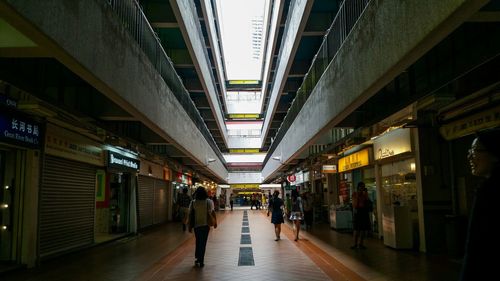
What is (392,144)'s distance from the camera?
1252cm

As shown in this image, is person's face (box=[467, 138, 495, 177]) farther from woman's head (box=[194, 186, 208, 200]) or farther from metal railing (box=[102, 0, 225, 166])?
woman's head (box=[194, 186, 208, 200])

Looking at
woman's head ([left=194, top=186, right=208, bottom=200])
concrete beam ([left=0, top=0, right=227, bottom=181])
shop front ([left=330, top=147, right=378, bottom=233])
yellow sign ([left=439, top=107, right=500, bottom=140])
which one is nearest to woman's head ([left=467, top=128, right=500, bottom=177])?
concrete beam ([left=0, top=0, right=227, bottom=181])

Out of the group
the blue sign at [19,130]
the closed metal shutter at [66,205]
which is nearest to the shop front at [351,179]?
the closed metal shutter at [66,205]

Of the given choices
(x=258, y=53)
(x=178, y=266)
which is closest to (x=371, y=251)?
(x=178, y=266)

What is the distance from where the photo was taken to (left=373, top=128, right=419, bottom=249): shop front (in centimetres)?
1135

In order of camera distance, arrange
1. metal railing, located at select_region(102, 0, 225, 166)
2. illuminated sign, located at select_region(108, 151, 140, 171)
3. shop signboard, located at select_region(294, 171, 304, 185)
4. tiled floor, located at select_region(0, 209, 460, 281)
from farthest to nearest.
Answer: shop signboard, located at select_region(294, 171, 304, 185)
illuminated sign, located at select_region(108, 151, 140, 171)
metal railing, located at select_region(102, 0, 225, 166)
tiled floor, located at select_region(0, 209, 460, 281)

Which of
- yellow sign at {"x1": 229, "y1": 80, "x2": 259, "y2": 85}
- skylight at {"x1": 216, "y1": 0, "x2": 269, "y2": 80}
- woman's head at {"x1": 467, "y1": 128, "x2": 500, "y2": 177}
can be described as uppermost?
skylight at {"x1": 216, "y1": 0, "x2": 269, "y2": 80}

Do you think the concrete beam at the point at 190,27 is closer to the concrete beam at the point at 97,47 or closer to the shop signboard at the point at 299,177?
the concrete beam at the point at 97,47

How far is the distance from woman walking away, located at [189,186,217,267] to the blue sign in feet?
11.4

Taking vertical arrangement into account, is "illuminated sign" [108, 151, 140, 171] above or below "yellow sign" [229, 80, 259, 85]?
below

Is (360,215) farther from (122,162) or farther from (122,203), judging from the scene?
(122,203)

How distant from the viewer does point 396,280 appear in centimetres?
757

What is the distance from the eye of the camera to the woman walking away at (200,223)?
9445 mm

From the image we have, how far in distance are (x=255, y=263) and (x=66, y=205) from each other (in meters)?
5.08
